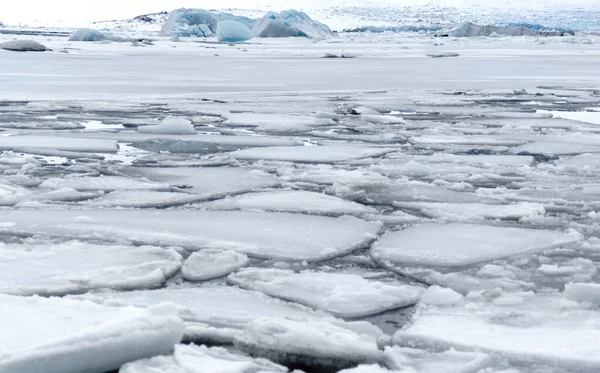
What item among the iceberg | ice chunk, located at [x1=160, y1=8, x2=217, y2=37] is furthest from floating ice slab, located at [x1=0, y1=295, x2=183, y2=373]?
ice chunk, located at [x1=160, y1=8, x2=217, y2=37]

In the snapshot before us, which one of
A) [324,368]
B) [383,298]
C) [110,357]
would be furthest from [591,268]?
[110,357]

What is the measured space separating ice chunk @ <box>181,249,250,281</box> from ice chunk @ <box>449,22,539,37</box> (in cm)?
3408

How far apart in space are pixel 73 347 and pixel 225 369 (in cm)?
22

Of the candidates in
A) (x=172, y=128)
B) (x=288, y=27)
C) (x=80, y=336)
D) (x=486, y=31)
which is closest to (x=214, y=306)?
(x=80, y=336)

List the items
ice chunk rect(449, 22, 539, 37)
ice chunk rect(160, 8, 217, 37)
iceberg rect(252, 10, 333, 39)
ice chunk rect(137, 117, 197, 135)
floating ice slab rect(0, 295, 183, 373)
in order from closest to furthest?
1. floating ice slab rect(0, 295, 183, 373)
2. ice chunk rect(137, 117, 197, 135)
3. iceberg rect(252, 10, 333, 39)
4. ice chunk rect(160, 8, 217, 37)
5. ice chunk rect(449, 22, 539, 37)

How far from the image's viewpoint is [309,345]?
1182mm

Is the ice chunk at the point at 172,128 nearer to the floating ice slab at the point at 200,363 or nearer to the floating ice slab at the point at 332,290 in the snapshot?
the floating ice slab at the point at 332,290

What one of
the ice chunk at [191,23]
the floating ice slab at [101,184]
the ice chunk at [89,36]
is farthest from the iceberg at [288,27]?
the floating ice slab at [101,184]

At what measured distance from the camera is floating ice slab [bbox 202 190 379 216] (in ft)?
7.47

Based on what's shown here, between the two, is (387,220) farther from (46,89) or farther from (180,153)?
(46,89)

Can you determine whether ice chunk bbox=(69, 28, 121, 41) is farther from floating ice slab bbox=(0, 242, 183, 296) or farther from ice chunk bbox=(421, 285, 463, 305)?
ice chunk bbox=(421, 285, 463, 305)

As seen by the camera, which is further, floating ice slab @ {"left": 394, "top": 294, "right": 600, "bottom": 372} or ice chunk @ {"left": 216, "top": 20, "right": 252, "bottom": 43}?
ice chunk @ {"left": 216, "top": 20, "right": 252, "bottom": 43}

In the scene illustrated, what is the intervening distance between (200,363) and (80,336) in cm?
18

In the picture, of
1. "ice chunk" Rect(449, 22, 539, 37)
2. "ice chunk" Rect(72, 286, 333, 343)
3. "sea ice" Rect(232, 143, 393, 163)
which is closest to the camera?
"ice chunk" Rect(72, 286, 333, 343)
